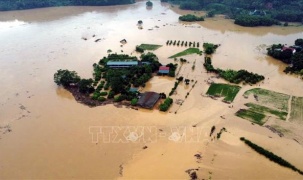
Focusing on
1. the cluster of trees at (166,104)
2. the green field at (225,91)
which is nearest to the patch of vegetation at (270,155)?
the green field at (225,91)

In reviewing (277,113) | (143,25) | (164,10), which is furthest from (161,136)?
(164,10)

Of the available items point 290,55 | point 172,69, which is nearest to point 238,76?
point 172,69

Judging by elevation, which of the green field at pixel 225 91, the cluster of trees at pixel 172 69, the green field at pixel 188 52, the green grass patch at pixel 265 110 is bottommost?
the green grass patch at pixel 265 110

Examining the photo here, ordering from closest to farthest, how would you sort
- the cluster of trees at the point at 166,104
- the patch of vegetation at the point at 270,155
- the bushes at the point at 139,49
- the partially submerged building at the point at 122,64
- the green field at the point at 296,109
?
the patch of vegetation at the point at 270,155
the green field at the point at 296,109
the cluster of trees at the point at 166,104
the partially submerged building at the point at 122,64
the bushes at the point at 139,49

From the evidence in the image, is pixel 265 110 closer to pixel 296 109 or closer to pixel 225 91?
pixel 296 109

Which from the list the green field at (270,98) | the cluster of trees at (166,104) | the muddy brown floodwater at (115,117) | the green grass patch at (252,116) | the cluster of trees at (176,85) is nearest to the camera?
the muddy brown floodwater at (115,117)

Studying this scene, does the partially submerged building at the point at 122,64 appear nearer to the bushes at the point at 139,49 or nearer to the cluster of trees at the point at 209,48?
the bushes at the point at 139,49

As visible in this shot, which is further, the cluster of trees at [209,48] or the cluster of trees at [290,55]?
the cluster of trees at [209,48]
